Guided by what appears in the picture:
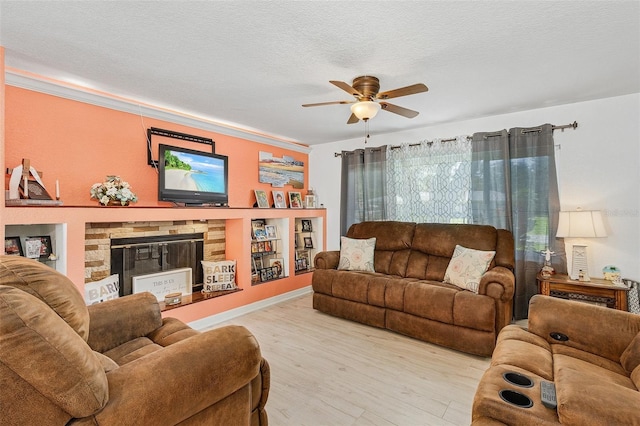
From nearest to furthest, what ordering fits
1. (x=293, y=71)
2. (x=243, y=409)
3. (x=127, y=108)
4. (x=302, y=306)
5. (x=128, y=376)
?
1. (x=128, y=376)
2. (x=243, y=409)
3. (x=293, y=71)
4. (x=127, y=108)
5. (x=302, y=306)

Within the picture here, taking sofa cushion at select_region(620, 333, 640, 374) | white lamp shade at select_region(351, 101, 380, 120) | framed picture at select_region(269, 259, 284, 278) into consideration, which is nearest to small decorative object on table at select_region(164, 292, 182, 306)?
framed picture at select_region(269, 259, 284, 278)

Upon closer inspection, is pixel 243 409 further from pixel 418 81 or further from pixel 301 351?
pixel 418 81

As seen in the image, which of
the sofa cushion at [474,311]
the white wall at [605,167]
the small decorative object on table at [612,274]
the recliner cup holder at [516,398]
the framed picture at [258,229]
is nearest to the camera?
the recliner cup holder at [516,398]

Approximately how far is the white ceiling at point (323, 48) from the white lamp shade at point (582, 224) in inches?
47.4

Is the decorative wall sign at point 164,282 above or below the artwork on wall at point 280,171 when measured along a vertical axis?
below

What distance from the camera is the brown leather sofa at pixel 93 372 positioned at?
0.93 meters

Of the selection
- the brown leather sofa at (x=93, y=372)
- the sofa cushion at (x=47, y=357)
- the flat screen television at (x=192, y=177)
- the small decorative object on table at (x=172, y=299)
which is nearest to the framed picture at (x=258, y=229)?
the flat screen television at (x=192, y=177)

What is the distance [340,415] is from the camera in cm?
196

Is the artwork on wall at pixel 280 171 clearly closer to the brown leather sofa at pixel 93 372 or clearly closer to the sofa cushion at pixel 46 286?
the brown leather sofa at pixel 93 372

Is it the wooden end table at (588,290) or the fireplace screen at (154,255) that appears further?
the fireplace screen at (154,255)

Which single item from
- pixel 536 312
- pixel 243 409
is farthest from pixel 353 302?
pixel 243 409

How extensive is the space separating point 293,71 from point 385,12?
0.96m

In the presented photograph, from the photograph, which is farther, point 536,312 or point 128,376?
point 536,312

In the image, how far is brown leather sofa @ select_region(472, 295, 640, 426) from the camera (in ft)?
3.79
